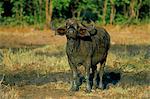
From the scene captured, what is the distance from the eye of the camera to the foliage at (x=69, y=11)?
3275cm

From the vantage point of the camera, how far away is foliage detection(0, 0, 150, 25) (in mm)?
32750

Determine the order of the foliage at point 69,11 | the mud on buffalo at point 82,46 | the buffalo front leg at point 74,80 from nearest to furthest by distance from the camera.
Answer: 1. the mud on buffalo at point 82,46
2. the buffalo front leg at point 74,80
3. the foliage at point 69,11

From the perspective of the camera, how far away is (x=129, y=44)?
28.8 m

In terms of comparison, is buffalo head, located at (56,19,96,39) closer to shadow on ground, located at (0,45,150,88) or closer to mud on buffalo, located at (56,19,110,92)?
mud on buffalo, located at (56,19,110,92)

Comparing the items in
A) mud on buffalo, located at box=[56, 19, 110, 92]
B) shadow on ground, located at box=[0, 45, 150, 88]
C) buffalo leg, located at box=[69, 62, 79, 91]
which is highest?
mud on buffalo, located at box=[56, 19, 110, 92]

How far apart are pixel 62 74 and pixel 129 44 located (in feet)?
38.3

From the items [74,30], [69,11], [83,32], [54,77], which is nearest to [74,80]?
[83,32]

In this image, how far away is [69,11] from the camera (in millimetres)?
34375

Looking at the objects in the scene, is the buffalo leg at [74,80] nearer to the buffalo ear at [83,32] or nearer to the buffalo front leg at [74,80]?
the buffalo front leg at [74,80]

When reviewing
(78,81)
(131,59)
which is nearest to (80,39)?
(78,81)

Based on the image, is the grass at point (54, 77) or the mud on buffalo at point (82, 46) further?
the mud on buffalo at point (82, 46)

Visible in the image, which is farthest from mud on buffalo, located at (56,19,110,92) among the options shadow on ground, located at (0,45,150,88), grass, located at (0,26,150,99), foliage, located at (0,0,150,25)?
foliage, located at (0,0,150,25)

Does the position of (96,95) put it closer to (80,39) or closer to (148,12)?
(80,39)

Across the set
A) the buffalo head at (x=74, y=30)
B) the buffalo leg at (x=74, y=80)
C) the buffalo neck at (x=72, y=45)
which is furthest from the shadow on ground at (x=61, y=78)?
the buffalo head at (x=74, y=30)
